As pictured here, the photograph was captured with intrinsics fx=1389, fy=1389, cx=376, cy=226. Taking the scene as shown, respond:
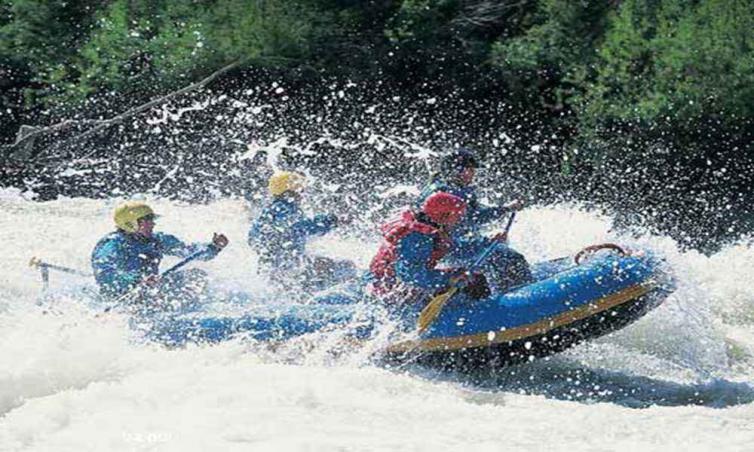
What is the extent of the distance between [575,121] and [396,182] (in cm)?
220

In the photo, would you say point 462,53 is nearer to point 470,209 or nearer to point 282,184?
point 282,184

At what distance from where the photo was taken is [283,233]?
400 inches

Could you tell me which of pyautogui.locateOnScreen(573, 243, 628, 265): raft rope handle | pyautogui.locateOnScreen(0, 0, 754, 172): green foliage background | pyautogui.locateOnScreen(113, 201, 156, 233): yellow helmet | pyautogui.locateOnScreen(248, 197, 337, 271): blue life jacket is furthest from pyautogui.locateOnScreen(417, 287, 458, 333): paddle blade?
pyautogui.locateOnScreen(0, 0, 754, 172): green foliage background

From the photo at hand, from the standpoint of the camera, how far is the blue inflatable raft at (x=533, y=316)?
8.53 meters

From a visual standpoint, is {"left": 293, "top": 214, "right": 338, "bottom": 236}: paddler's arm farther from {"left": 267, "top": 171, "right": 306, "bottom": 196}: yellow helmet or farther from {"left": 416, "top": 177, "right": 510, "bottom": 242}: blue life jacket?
{"left": 416, "top": 177, "right": 510, "bottom": 242}: blue life jacket

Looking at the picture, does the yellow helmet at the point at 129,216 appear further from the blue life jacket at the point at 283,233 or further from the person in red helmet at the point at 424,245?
the person in red helmet at the point at 424,245

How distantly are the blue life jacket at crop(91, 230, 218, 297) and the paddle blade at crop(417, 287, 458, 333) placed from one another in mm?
2154

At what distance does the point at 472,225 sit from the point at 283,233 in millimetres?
1379

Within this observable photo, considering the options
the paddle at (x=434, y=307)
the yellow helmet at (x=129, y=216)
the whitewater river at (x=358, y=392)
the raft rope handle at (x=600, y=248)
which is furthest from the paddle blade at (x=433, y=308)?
the yellow helmet at (x=129, y=216)

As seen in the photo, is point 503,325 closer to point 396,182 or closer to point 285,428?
point 285,428

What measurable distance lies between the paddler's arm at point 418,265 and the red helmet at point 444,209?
0.15m

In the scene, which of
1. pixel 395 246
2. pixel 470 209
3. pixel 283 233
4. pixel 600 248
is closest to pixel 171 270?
pixel 283 233

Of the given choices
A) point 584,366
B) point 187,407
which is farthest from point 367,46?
point 187,407

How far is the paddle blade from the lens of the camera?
337 inches
